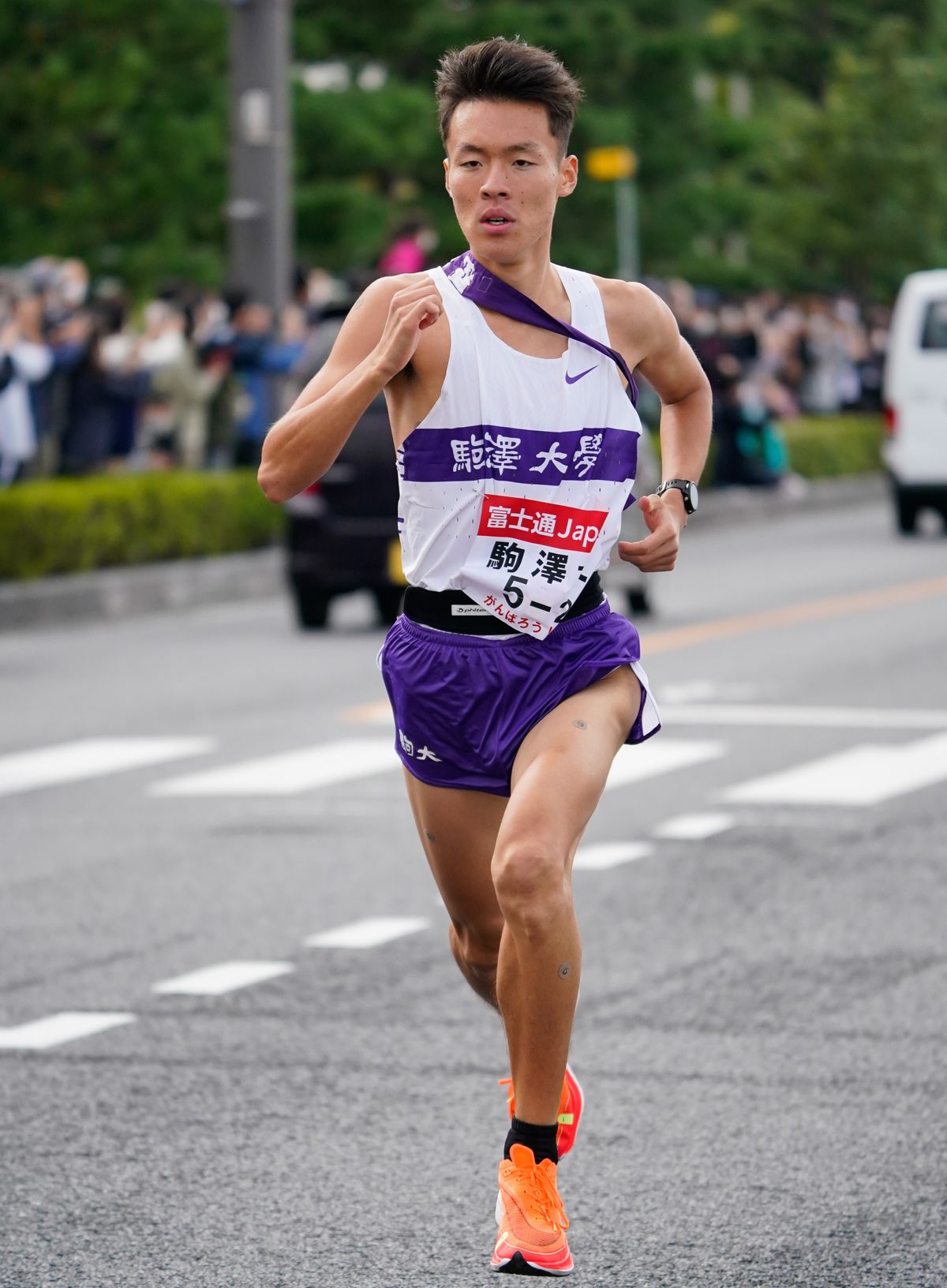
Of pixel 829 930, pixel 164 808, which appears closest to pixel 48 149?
pixel 164 808

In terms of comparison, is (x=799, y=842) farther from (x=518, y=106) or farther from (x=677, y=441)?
(x=518, y=106)

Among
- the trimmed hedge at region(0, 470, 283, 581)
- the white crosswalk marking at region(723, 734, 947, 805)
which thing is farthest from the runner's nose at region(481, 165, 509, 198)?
the trimmed hedge at region(0, 470, 283, 581)

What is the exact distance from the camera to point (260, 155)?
2264 centimetres

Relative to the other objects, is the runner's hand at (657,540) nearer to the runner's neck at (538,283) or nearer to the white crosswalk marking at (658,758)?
the runner's neck at (538,283)

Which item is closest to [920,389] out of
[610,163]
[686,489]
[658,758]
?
[610,163]

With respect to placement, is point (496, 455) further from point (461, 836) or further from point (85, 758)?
point (85, 758)

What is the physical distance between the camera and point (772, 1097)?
19.3 feet

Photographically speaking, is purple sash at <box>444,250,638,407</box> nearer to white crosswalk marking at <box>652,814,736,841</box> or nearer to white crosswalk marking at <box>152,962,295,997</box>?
white crosswalk marking at <box>152,962,295,997</box>

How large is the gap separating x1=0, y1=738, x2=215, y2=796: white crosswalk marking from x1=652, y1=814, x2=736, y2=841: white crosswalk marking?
2.47m

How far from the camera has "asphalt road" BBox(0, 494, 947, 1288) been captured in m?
4.92

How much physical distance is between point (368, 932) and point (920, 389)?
16.8 m

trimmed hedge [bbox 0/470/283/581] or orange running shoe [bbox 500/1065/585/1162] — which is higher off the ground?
orange running shoe [bbox 500/1065/585/1162]

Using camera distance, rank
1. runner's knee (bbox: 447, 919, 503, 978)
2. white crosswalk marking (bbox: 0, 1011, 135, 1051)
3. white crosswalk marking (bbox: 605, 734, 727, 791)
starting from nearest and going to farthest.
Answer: runner's knee (bbox: 447, 919, 503, 978) < white crosswalk marking (bbox: 0, 1011, 135, 1051) < white crosswalk marking (bbox: 605, 734, 727, 791)

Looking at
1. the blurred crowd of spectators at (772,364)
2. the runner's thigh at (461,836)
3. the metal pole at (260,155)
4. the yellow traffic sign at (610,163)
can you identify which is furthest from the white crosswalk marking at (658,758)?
the yellow traffic sign at (610,163)
